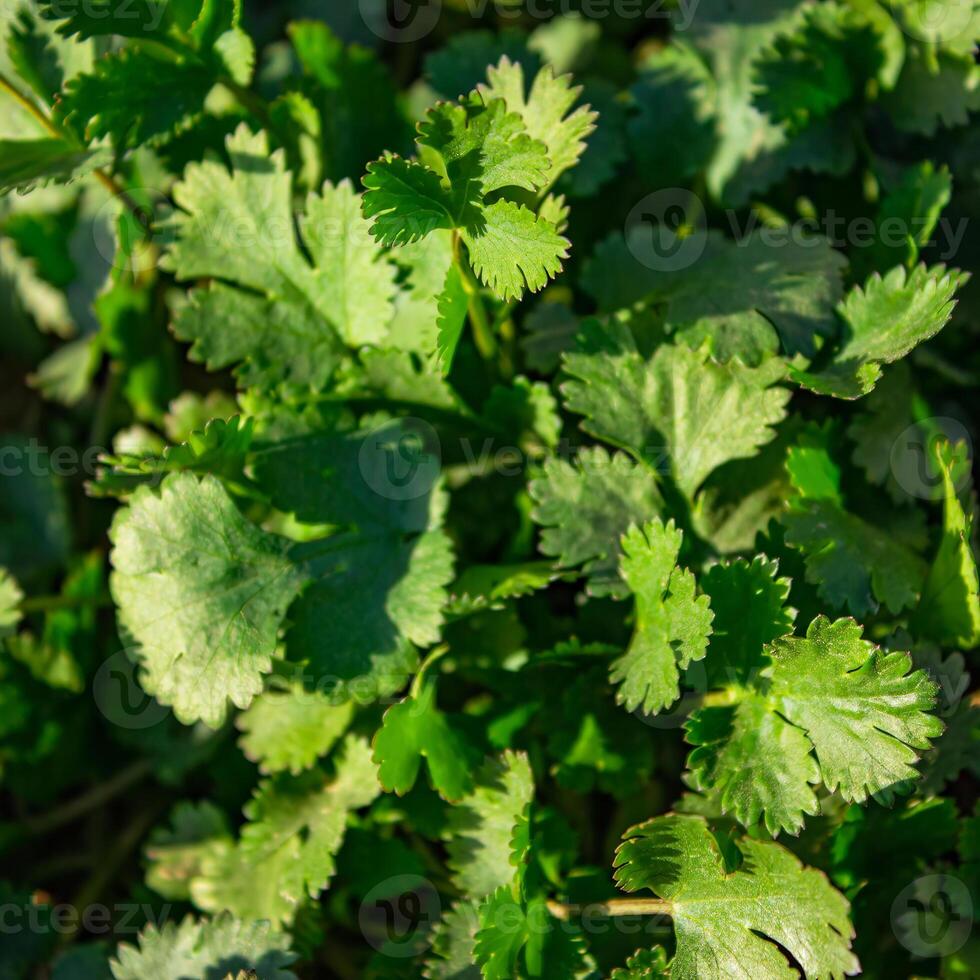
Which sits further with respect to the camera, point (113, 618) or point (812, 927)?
point (113, 618)

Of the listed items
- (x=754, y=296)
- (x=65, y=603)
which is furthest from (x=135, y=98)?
(x=754, y=296)

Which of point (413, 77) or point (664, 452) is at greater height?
point (413, 77)

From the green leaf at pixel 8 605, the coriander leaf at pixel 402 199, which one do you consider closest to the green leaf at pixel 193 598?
the green leaf at pixel 8 605

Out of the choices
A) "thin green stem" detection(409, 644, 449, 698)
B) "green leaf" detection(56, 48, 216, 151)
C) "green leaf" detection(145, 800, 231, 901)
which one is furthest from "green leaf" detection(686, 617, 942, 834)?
"green leaf" detection(56, 48, 216, 151)

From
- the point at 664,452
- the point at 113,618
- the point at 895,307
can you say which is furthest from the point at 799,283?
the point at 113,618

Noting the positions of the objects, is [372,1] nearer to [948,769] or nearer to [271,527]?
[271,527]

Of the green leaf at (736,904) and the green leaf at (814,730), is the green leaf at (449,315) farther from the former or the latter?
the green leaf at (736,904)
